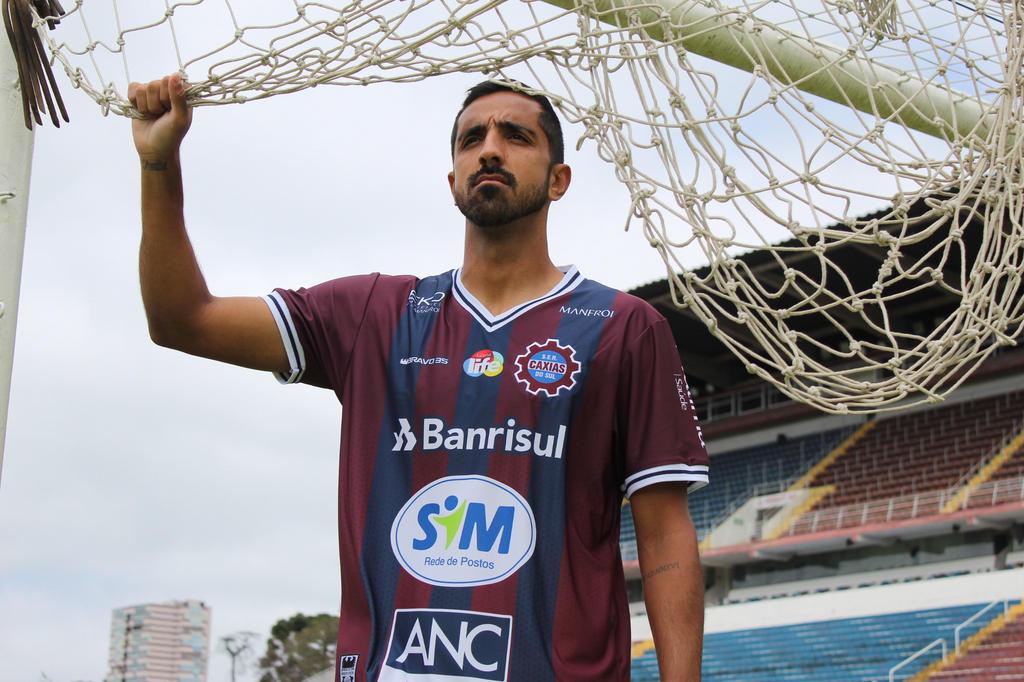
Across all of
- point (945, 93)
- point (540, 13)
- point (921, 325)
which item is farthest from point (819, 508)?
point (540, 13)

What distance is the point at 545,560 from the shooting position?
1978 millimetres

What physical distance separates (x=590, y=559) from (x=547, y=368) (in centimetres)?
32

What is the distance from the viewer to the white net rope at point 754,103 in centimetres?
246

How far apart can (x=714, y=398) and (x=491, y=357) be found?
22674 mm

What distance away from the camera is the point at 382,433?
6.88 ft

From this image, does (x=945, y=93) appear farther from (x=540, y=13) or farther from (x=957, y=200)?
(x=540, y=13)

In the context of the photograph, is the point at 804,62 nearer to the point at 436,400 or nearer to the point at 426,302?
the point at 426,302

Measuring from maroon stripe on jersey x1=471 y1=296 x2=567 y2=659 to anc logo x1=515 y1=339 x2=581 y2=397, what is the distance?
0.5 inches

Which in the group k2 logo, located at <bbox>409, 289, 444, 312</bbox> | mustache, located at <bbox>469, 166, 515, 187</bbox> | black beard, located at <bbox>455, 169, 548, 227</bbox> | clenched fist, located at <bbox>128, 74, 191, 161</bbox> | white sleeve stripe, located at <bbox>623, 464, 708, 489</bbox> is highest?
clenched fist, located at <bbox>128, 74, 191, 161</bbox>

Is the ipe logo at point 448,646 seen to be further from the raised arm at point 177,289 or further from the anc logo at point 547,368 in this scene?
the raised arm at point 177,289

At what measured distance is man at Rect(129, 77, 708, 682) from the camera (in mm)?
1949

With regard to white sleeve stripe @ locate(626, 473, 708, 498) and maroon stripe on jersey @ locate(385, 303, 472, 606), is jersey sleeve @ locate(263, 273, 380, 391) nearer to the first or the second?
maroon stripe on jersey @ locate(385, 303, 472, 606)

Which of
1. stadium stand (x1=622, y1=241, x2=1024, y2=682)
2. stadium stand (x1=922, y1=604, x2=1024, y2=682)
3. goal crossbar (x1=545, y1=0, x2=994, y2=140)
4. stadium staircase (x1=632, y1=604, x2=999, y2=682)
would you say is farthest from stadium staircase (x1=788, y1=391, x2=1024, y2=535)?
goal crossbar (x1=545, y1=0, x2=994, y2=140)

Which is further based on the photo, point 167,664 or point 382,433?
point 167,664
